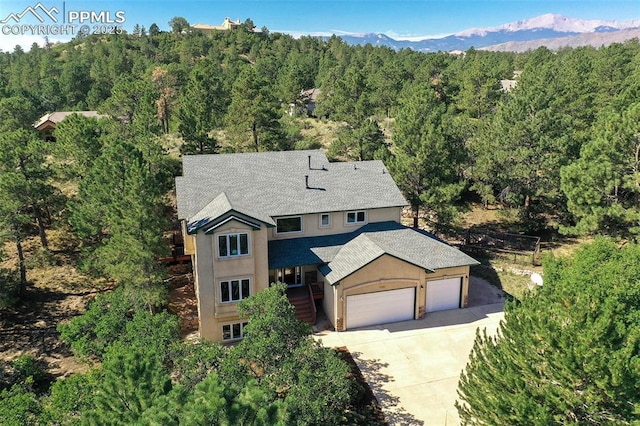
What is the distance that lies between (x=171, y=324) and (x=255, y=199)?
10620 mm

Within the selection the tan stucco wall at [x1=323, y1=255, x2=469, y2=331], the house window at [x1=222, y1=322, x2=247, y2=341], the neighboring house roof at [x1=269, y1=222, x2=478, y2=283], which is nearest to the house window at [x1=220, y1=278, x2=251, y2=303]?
the house window at [x1=222, y1=322, x2=247, y2=341]

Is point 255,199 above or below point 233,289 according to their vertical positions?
above

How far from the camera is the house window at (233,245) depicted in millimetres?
22984

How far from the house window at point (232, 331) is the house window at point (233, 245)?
4.04m

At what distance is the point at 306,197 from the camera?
27766 mm

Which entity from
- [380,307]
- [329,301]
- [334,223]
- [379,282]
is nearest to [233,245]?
[329,301]

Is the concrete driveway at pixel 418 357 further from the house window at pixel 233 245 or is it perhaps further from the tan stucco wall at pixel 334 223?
the house window at pixel 233 245

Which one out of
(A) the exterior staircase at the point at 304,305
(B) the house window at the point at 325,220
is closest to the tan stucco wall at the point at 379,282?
(A) the exterior staircase at the point at 304,305

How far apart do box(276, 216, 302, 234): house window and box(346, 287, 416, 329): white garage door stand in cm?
538

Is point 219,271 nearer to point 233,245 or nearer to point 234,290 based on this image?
point 234,290

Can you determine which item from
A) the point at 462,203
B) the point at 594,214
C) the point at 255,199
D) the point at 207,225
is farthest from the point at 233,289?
the point at 462,203

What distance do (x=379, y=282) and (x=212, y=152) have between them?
77.2 feet

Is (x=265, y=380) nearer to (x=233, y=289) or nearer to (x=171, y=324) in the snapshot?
(x=171, y=324)

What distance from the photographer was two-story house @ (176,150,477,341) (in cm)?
2334
